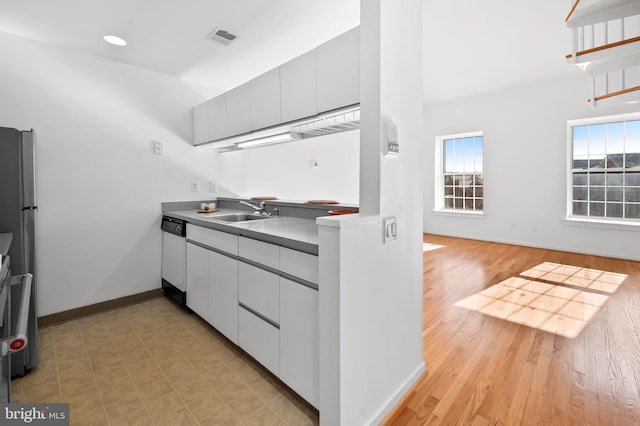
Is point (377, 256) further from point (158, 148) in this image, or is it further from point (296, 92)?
point (158, 148)

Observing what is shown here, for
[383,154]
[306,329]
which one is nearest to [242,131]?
[383,154]

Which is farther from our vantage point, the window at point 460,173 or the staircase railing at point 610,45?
the window at point 460,173

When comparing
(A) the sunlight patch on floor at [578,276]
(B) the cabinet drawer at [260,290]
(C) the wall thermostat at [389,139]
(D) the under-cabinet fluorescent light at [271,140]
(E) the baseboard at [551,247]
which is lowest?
(A) the sunlight patch on floor at [578,276]

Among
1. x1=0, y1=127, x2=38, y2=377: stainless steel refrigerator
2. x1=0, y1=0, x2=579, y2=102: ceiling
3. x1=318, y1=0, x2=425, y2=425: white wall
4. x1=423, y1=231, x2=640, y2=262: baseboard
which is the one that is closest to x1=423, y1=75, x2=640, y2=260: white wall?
x1=423, y1=231, x2=640, y2=262: baseboard

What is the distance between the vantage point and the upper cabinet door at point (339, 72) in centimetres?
172

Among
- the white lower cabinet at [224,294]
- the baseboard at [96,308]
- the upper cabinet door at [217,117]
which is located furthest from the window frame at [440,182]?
the baseboard at [96,308]

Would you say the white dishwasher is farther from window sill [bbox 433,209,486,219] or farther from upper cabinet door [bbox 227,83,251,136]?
window sill [bbox 433,209,486,219]

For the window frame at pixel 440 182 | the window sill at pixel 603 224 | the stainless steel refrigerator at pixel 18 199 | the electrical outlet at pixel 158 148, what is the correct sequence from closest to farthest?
the stainless steel refrigerator at pixel 18 199 < the electrical outlet at pixel 158 148 < the window sill at pixel 603 224 < the window frame at pixel 440 182

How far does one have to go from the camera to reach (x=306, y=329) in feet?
4.86

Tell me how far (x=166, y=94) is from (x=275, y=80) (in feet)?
5.32

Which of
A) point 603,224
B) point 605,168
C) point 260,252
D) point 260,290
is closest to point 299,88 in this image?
point 260,252

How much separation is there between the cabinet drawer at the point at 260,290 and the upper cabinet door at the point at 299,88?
42.2 inches

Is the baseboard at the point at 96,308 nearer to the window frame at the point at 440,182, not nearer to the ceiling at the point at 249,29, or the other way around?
the ceiling at the point at 249,29

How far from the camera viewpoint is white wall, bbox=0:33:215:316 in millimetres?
2547
